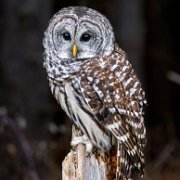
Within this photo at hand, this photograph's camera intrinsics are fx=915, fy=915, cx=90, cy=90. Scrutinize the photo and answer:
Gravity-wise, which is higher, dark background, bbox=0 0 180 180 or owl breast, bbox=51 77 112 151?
owl breast, bbox=51 77 112 151

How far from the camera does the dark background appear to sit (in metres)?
9.20

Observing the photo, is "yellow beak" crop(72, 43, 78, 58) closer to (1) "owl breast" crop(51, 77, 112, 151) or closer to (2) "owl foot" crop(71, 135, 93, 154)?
(1) "owl breast" crop(51, 77, 112, 151)

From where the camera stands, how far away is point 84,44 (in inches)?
237

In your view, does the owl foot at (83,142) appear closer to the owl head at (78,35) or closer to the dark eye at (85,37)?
the owl head at (78,35)

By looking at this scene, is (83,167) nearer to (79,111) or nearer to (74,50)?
(79,111)

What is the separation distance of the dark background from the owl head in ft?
5.62

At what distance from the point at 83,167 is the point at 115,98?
0.71 metres

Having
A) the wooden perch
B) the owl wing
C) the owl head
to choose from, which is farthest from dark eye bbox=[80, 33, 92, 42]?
the wooden perch

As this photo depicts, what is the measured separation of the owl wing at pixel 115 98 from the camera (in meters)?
5.92

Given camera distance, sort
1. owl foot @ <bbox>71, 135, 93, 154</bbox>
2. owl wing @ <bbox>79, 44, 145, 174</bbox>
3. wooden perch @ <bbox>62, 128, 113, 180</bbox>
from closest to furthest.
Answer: wooden perch @ <bbox>62, 128, 113, 180</bbox>, owl foot @ <bbox>71, 135, 93, 154</bbox>, owl wing @ <bbox>79, 44, 145, 174</bbox>
